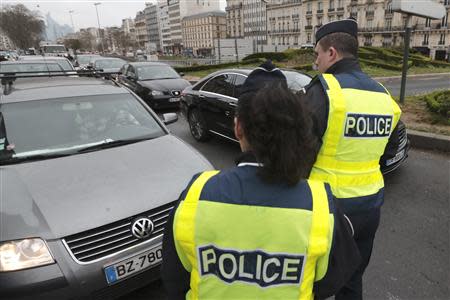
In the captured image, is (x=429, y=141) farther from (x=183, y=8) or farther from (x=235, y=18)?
(x=183, y=8)

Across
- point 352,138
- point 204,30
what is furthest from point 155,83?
point 204,30

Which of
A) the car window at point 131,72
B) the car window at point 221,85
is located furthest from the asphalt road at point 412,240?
the car window at point 131,72

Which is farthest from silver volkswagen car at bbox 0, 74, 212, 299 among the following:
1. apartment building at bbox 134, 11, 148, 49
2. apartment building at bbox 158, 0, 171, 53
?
apartment building at bbox 134, 11, 148, 49

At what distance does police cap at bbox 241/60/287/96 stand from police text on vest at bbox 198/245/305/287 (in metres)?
0.56

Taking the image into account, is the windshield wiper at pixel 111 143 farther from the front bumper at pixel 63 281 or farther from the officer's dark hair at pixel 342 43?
the officer's dark hair at pixel 342 43

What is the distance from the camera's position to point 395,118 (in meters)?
1.94

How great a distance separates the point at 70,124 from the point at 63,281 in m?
1.71

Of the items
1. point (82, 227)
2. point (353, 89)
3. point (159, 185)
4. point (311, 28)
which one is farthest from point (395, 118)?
point (311, 28)

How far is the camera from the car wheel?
6.86m

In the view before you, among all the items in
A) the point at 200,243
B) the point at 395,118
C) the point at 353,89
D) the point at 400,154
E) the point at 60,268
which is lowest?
the point at 400,154

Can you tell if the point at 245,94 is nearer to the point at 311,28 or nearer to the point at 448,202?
the point at 448,202

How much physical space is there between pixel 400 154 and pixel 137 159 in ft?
11.5

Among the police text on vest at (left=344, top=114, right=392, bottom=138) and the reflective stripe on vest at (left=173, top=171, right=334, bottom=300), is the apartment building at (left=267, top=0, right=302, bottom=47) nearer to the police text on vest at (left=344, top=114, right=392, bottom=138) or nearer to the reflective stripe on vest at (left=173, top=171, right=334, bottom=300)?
the police text on vest at (left=344, top=114, right=392, bottom=138)

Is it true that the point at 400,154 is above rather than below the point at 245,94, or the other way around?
below
